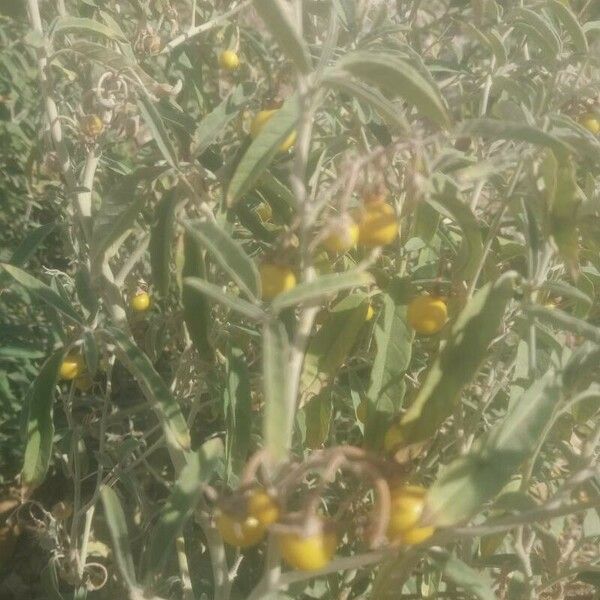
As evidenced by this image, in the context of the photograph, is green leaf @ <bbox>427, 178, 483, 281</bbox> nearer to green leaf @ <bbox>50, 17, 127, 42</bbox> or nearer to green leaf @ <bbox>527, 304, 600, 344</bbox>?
green leaf @ <bbox>527, 304, 600, 344</bbox>

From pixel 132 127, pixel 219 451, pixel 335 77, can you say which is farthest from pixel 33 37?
pixel 219 451

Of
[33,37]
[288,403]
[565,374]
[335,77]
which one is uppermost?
[33,37]

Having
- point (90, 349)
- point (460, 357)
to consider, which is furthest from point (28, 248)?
point (460, 357)

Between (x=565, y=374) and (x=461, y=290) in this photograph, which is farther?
(x=461, y=290)

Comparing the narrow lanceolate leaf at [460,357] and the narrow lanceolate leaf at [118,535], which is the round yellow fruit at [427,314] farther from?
the narrow lanceolate leaf at [118,535]

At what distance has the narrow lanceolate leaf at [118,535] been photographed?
0.81m

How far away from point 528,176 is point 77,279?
71cm

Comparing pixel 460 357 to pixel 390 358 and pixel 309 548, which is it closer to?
pixel 390 358

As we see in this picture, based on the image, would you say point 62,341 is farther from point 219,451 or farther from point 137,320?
point 219,451

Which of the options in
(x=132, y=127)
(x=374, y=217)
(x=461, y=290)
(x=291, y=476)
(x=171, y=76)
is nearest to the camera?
(x=291, y=476)

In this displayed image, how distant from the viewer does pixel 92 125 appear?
3.57ft

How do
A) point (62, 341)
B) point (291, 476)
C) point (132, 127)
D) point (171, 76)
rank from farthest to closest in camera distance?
1. point (171, 76)
2. point (62, 341)
3. point (132, 127)
4. point (291, 476)

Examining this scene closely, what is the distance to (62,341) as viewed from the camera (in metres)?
1.27

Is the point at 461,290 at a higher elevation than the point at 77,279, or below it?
below
